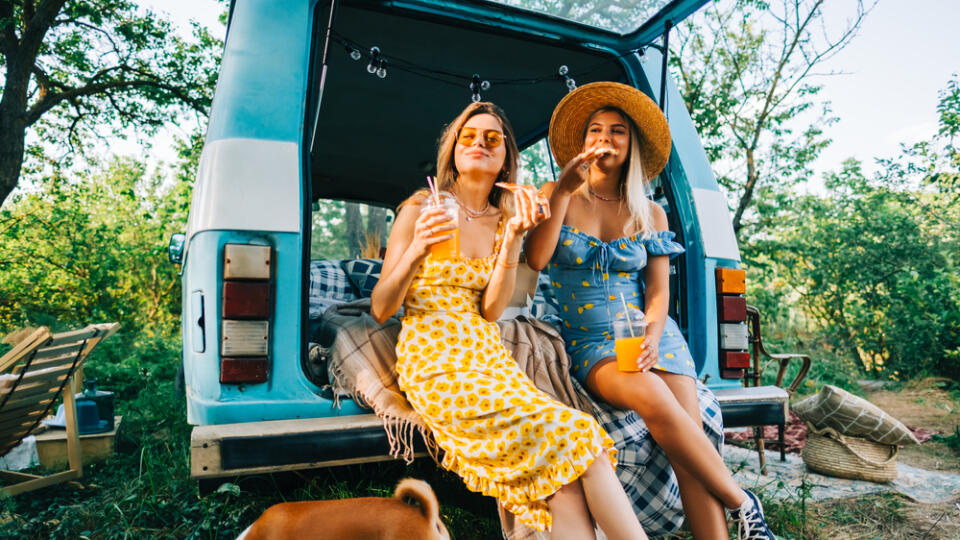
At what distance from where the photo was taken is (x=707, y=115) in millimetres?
5965

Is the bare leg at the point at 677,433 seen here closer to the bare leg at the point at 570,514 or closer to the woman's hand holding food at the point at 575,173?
the bare leg at the point at 570,514

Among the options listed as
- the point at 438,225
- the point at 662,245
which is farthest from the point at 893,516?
the point at 438,225

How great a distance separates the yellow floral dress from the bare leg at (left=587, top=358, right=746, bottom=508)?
0.25 meters

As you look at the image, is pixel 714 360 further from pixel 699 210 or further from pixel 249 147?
pixel 249 147

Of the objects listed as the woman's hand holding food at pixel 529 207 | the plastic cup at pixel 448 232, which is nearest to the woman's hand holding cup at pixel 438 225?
the plastic cup at pixel 448 232

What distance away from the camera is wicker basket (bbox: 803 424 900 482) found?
3.35 metres

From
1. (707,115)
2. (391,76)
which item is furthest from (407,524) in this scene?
(707,115)

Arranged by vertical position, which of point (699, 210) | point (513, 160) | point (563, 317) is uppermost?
point (513, 160)

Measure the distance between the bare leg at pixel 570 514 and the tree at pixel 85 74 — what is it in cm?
855

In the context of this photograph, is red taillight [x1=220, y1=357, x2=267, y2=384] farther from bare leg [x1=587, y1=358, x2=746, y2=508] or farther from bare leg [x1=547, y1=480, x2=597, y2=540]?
bare leg [x1=587, y1=358, x2=746, y2=508]

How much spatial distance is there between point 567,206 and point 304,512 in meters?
1.49

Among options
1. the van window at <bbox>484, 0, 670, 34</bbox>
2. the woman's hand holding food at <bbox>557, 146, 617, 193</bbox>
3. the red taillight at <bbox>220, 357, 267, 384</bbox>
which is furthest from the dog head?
the van window at <bbox>484, 0, 670, 34</bbox>

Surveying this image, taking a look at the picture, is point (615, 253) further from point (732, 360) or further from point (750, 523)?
point (750, 523)

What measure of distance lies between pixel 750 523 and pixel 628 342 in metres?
0.69
